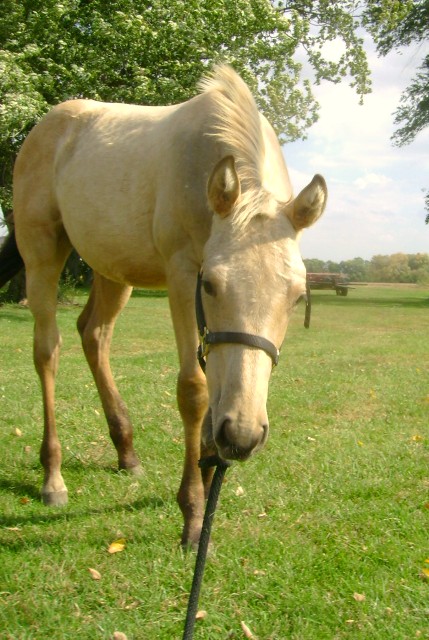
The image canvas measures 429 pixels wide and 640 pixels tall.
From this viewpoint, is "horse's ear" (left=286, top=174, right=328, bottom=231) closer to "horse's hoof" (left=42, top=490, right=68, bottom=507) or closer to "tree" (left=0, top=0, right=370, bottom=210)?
"horse's hoof" (left=42, top=490, right=68, bottom=507)

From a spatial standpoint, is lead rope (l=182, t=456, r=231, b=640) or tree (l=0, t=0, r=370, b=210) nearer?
lead rope (l=182, t=456, r=231, b=640)

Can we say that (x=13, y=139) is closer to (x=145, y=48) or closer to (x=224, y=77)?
(x=145, y=48)

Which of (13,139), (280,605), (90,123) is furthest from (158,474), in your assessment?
(13,139)

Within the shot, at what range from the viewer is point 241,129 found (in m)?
3.14

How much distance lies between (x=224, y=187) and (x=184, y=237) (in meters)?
0.70

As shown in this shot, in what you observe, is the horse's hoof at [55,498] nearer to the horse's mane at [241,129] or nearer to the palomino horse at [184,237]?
the palomino horse at [184,237]

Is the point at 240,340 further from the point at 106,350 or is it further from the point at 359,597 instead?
the point at 106,350

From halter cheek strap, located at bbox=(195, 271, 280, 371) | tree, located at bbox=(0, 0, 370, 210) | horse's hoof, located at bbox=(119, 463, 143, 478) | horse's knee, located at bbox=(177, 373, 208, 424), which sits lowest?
horse's hoof, located at bbox=(119, 463, 143, 478)

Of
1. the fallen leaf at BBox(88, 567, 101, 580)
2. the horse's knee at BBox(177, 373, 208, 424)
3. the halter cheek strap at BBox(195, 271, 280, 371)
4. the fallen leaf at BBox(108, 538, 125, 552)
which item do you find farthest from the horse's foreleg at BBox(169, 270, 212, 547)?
the halter cheek strap at BBox(195, 271, 280, 371)

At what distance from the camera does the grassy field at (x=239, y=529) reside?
8.46 feet

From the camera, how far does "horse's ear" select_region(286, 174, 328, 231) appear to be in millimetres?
2641

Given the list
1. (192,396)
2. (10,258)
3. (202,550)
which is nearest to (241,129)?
(192,396)

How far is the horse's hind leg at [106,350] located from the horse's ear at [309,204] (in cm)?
231

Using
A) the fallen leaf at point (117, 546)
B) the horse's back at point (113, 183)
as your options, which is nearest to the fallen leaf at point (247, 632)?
the fallen leaf at point (117, 546)
